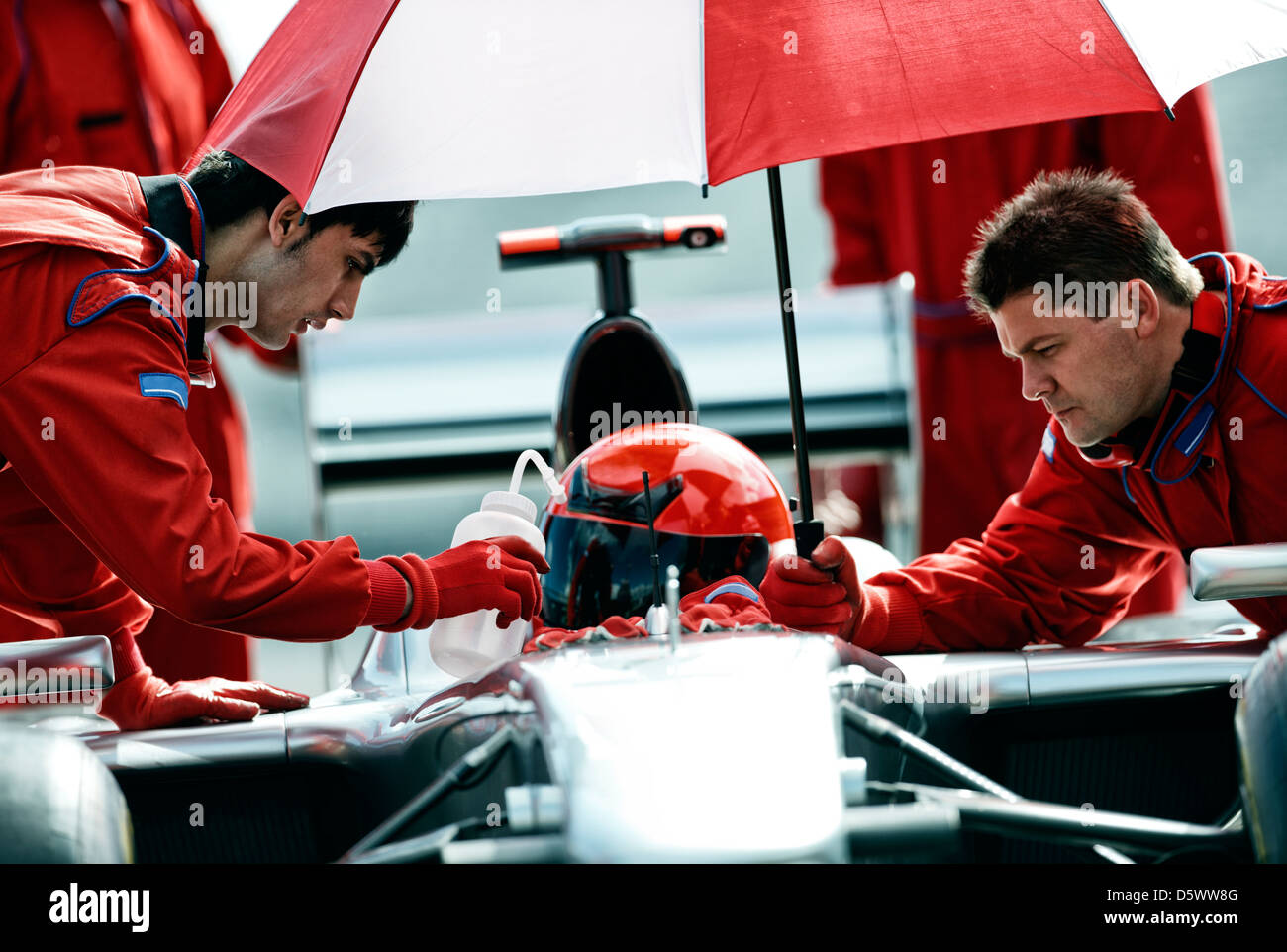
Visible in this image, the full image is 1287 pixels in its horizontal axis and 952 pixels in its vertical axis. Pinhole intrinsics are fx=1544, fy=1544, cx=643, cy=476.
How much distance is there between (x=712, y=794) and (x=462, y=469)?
8.79 ft

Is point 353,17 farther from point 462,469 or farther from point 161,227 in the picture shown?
point 462,469

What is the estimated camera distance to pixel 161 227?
2049 mm

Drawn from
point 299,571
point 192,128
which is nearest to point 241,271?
point 299,571

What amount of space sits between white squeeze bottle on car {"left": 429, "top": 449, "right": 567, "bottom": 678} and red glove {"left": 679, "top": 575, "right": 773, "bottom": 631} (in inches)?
8.9

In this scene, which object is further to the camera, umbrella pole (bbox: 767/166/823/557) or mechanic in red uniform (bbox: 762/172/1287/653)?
mechanic in red uniform (bbox: 762/172/1287/653)

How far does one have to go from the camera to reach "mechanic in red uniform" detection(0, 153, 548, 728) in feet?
5.87

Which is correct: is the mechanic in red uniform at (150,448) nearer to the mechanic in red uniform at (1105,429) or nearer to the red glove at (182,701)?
the red glove at (182,701)

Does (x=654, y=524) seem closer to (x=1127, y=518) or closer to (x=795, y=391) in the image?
(x=795, y=391)

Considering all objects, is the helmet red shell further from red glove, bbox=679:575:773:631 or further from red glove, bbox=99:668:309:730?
red glove, bbox=99:668:309:730

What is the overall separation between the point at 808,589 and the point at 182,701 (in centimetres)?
82

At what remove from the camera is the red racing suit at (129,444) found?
5.85 ft

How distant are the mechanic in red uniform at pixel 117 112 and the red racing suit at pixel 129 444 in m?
1.32

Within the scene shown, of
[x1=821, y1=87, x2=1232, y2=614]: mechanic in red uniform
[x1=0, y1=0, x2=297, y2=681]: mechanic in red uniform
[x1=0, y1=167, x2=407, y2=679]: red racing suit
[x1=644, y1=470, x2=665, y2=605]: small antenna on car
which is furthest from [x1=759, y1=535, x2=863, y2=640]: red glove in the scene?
[x1=821, y1=87, x2=1232, y2=614]: mechanic in red uniform

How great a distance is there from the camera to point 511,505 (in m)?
2.06
